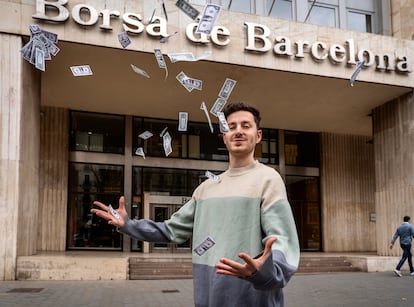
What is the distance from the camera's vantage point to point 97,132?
70.9ft

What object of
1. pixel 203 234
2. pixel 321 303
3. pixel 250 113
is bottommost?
pixel 321 303

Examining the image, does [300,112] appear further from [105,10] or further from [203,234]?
[203,234]

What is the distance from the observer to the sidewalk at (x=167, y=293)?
9734 mm

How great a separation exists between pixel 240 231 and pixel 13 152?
39.6 feet

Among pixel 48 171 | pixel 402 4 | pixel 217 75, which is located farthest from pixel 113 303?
pixel 402 4

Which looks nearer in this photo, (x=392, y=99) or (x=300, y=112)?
(x=392, y=99)

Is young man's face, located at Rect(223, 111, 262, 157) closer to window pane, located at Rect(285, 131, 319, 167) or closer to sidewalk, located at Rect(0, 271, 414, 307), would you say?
sidewalk, located at Rect(0, 271, 414, 307)

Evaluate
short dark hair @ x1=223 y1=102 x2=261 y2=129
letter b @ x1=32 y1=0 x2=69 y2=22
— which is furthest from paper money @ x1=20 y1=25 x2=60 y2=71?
short dark hair @ x1=223 y1=102 x2=261 y2=129

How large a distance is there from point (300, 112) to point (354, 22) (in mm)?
4280

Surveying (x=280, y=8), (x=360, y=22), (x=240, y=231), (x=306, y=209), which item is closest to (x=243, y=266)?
(x=240, y=231)

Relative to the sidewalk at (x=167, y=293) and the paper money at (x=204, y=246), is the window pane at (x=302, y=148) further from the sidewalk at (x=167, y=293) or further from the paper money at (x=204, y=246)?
the paper money at (x=204, y=246)

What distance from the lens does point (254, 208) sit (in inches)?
94.5

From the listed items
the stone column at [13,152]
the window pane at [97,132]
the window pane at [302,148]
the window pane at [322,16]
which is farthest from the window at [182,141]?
the stone column at [13,152]

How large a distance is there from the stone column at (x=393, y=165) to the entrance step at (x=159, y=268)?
7.75m
